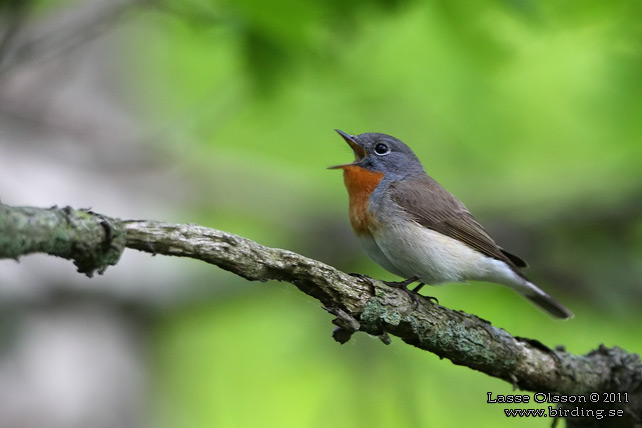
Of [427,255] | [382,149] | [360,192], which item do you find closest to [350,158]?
[382,149]

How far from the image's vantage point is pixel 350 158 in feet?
26.5

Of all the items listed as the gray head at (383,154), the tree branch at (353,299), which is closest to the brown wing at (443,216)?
the gray head at (383,154)

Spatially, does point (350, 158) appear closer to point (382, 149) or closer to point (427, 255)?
point (382, 149)

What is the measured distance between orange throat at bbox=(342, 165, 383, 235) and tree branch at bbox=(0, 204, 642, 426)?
52.6 inches

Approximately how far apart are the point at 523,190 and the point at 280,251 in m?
6.95

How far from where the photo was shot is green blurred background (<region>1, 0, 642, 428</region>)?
14.1ft

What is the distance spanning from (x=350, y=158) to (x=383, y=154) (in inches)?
A: 77.3

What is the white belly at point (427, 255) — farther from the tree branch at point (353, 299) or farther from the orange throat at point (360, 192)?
the tree branch at point (353, 299)

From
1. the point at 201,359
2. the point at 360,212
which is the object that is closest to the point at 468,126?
the point at 360,212

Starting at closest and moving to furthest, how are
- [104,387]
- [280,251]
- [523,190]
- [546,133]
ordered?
[280,251]
[104,387]
[546,133]
[523,190]

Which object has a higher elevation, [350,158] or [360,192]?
[350,158]

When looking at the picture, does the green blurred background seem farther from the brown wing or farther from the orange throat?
the brown wing

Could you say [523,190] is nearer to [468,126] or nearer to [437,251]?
[468,126]

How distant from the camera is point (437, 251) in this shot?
5.17 m
